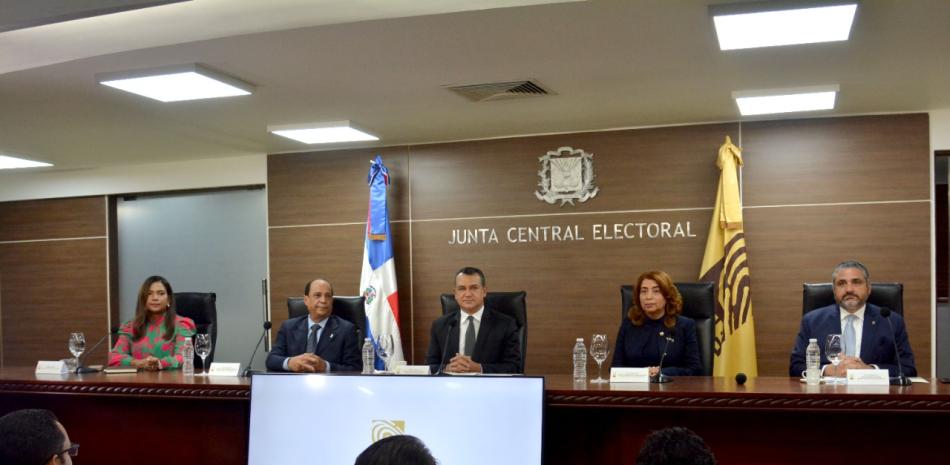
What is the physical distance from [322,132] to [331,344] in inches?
86.5

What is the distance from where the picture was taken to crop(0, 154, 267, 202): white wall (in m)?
7.98

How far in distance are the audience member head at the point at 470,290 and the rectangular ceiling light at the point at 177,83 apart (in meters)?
1.67

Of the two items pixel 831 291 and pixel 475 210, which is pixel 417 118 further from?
pixel 831 291

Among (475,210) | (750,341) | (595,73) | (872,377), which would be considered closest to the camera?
(872,377)

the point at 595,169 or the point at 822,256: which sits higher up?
the point at 595,169

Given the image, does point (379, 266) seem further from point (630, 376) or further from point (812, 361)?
point (812, 361)

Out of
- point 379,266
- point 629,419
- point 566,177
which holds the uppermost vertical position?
point 566,177

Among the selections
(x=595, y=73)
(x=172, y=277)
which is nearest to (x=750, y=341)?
(x=595, y=73)

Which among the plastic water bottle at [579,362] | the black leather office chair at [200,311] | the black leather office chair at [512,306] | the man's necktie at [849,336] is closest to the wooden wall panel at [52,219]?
the black leather office chair at [200,311]

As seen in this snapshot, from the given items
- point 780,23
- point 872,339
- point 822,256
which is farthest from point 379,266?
point 780,23

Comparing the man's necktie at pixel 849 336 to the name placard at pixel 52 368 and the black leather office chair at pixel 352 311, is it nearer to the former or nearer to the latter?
the black leather office chair at pixel 352 311

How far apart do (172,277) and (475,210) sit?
3.38m

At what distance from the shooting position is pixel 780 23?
390 cm

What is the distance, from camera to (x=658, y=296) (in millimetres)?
4457
